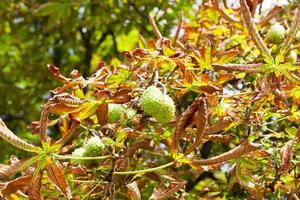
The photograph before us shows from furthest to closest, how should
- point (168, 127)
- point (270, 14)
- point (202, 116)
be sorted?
point (270, 14) < point (168, 127) < point (202, 116)

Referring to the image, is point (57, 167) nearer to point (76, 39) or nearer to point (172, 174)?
point (172, 174)

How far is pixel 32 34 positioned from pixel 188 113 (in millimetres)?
2864

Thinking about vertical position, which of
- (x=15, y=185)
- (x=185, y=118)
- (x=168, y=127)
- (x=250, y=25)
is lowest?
(x=15, y=185)

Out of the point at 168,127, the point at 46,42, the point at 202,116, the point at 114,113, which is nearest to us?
the point at 202,116

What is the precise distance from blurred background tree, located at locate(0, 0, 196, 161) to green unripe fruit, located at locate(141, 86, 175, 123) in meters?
1.77

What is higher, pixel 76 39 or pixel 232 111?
pixel 232 111

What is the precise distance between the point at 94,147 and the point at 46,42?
8.45ft

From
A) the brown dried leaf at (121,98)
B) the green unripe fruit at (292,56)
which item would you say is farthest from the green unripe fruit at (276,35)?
the brown dried leaf at (121,98)

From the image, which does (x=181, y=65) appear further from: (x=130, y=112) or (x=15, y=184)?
(x=15, y=184)

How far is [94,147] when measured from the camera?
164cm

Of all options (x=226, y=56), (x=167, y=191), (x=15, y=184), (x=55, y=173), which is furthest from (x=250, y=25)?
(x=15, y=184)

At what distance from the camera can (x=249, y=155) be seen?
1.64 meters

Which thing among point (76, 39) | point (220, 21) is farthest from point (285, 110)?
point (76, 39)

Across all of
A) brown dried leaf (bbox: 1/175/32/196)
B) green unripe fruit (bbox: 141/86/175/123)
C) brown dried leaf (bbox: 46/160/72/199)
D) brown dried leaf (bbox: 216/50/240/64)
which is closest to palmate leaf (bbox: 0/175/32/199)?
brown dried leaf (bbox: 1/175/32/196)
